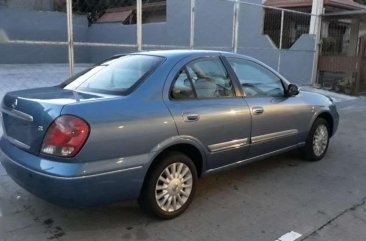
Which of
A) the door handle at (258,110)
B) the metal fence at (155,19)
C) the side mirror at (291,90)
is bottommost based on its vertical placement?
the door handle at (258,110)

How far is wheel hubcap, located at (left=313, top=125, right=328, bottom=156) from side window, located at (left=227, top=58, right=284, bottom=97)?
1.02m

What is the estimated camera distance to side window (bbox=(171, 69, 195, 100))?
388cm

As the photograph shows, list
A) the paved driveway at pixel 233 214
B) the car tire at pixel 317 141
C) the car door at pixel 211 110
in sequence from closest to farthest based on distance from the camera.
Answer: the paved driveway at pixel 233 214
the car door at pixel 211 110
the car tire at pixel 317 141

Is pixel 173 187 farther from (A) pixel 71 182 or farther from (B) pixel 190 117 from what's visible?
(A) pixel 71 182

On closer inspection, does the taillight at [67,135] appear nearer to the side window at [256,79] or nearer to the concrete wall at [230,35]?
the side window at [256,79]

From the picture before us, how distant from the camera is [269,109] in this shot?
4.75 metres

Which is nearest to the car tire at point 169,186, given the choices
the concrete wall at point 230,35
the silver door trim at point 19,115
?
the silver door trim at point 19,115

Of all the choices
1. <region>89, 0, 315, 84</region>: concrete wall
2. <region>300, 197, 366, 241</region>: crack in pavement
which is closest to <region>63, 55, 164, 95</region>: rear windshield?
<region>300, 197, 366, 241</region>: crack in pavement

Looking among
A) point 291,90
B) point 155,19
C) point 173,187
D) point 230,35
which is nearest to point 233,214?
point 173,187

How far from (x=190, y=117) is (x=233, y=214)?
3.42ft

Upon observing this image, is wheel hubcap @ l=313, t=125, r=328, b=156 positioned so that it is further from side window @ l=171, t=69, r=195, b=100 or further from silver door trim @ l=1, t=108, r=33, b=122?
silver door trim @ l=1, t=108, r=33, b=122

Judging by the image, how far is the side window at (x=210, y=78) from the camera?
413 centimetres

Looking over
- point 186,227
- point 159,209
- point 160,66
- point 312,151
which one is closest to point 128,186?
point 159,209

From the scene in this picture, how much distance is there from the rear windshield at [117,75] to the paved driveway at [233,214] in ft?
3.93
